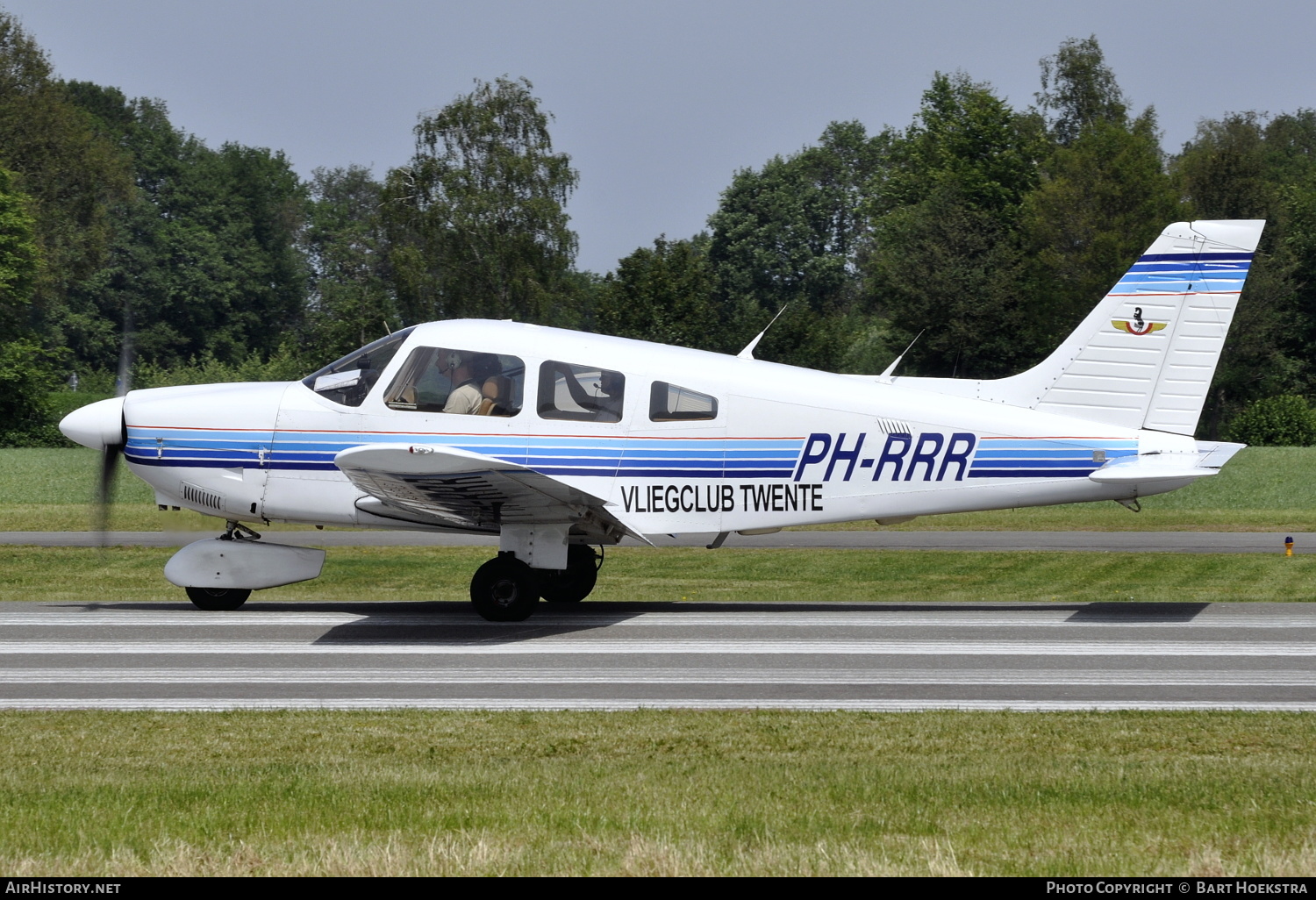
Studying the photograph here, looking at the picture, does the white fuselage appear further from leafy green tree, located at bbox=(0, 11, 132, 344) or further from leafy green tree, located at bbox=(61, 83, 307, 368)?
leafy green tree, located at bbox=(61, 83, 307, 368)

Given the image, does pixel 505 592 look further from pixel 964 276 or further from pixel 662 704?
pixel 964 276

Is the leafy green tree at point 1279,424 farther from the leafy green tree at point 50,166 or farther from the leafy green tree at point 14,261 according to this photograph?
the leafy green tree at point 50,166

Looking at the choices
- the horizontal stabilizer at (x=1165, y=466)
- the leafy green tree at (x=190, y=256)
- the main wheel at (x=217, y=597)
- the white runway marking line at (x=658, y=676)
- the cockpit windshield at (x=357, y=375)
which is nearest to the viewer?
the white runway marking line at (x=658, y=676)

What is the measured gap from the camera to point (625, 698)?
841 centimetres

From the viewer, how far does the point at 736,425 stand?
11422 mm

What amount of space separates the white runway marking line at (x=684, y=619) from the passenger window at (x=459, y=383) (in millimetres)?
1882

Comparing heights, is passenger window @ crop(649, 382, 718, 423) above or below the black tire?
above

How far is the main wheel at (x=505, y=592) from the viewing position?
1139cm

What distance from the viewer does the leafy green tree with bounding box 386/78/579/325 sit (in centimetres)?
4847

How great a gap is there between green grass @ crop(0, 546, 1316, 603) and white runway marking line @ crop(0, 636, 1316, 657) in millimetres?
3289

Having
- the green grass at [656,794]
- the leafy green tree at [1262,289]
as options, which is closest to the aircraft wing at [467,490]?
the green grass at [656,794]

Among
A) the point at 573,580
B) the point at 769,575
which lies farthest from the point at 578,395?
the point at 769,575

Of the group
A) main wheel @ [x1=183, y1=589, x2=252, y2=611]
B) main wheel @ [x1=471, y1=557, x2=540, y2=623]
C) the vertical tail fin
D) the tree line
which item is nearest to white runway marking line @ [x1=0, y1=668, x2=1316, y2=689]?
main wheel @ [x1=471, y1=557, x2=540, y2=623]

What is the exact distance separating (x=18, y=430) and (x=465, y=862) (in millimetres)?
54627
